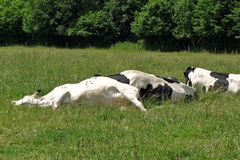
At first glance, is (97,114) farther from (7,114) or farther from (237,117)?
(237,117)

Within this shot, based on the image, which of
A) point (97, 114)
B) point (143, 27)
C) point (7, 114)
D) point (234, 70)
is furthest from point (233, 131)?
point (143, 27)

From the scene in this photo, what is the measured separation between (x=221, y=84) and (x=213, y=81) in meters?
0.26

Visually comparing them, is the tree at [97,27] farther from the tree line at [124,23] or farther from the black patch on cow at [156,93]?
the black patch on cow at [156,93]

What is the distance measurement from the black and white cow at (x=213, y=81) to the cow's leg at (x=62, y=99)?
4.10 meters

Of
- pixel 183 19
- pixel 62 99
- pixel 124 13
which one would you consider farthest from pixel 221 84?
pixel 124 13

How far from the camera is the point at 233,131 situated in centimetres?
749

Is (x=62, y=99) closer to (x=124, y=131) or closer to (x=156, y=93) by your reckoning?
(x=156, y=93)

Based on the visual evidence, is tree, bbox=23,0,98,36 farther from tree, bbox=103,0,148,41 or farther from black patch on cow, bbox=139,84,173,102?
black patch on cow, bbox=139,84,173,102

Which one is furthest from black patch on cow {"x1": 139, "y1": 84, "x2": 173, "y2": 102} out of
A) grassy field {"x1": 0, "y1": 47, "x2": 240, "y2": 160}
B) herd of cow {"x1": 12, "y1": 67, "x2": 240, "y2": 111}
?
grassy field {"x1": 0, "y1": 47, "x2": 240, "y2": 160}

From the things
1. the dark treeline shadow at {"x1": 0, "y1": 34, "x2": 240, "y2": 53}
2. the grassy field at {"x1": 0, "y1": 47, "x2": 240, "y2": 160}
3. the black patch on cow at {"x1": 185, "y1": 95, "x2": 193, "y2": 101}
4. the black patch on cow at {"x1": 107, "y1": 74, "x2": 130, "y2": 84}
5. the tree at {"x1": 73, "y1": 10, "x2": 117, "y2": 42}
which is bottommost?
the dark treeline shadow at {"x1": 0, "y1": 34, "x2": 240, "y2": 53}

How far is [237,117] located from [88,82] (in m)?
3.25

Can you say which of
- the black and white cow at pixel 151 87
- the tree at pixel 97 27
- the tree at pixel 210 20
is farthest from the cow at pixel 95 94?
the tree at pixel 97 27

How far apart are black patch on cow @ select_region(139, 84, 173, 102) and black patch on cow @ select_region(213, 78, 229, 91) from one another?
2.12 metres

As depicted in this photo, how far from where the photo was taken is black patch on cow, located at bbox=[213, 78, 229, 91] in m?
12.2
